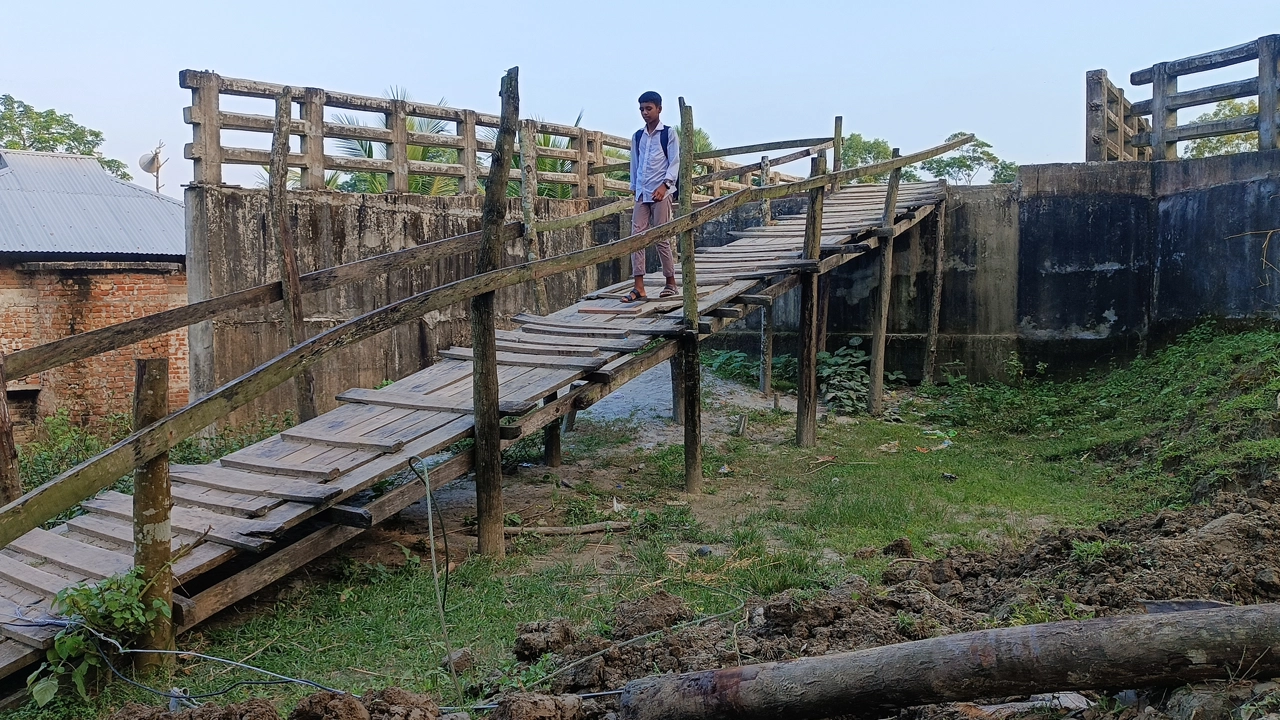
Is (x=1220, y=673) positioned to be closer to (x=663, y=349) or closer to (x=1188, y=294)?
(x=663, y=349)

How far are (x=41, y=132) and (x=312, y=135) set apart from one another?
65.6ft

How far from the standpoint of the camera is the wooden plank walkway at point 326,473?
13.8ft

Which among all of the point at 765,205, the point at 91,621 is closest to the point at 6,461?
the point at 91,621

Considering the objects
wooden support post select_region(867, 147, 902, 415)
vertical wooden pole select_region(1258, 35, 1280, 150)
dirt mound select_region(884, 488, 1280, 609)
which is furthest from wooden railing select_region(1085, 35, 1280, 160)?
dirt mound select_region(884, 488, 1280, 609)

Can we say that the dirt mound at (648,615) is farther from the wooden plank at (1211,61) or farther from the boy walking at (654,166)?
the wooden plank at (1211,61)

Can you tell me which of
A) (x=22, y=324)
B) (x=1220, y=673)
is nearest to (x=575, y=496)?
(x=1220, y=673)

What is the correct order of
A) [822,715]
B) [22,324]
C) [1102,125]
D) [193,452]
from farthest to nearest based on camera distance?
[22,324] → [1102,125] → [193,452] → [822,715]

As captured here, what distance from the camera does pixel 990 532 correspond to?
5.73 m

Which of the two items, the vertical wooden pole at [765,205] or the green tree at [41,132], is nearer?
the vertical wooden pole at [765,205]

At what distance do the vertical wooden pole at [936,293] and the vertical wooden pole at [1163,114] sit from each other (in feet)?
7.70

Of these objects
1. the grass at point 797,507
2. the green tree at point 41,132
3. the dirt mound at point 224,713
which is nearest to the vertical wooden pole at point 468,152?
the grass at point 797,507

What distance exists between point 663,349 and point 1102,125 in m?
7.24

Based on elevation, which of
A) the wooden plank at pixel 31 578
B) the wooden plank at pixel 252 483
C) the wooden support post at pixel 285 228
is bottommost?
the wooden plank at pixel 31 578

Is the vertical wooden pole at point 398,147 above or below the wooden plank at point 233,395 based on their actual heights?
above
